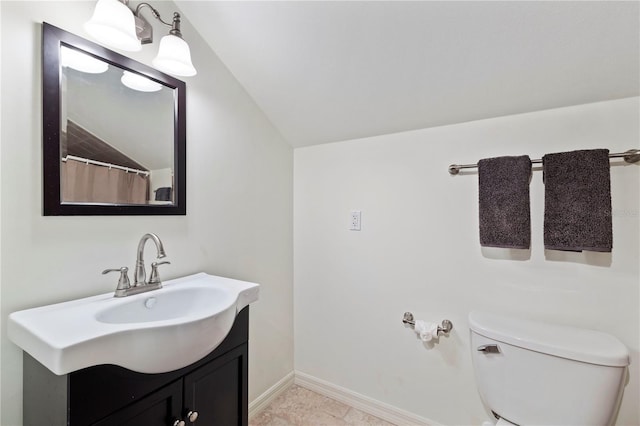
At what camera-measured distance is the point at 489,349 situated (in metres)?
1.19

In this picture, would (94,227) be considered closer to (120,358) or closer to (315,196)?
(120,358)

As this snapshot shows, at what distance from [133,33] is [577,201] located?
1744 mm

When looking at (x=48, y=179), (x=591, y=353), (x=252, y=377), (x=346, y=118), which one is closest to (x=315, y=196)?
(x=346, y=118)

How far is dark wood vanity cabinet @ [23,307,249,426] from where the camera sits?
2.37 feet

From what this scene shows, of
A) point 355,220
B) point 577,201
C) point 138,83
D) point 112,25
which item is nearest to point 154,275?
point 138,83

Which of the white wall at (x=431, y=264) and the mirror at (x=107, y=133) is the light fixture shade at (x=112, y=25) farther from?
the white wall at (x=431, y=264)

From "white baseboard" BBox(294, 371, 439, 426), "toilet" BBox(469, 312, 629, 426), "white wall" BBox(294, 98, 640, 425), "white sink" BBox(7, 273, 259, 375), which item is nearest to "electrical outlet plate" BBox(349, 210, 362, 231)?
"white wall" BBox(294, 98, 640, 425)

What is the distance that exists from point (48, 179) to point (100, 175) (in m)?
0.16

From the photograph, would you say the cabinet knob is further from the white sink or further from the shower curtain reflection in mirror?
the shower curtain reflection in mirror

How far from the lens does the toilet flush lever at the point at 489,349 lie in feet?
3.85

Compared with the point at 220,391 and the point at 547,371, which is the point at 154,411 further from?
the point at 547,371

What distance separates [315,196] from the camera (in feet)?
6.33

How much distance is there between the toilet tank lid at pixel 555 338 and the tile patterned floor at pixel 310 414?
2.82 feet

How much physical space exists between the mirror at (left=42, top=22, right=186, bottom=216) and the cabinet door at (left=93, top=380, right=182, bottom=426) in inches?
25.2
